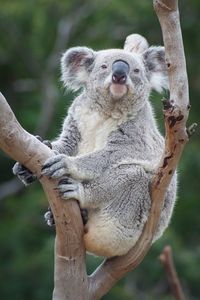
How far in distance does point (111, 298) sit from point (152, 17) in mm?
4536

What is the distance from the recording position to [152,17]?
49.7 ft

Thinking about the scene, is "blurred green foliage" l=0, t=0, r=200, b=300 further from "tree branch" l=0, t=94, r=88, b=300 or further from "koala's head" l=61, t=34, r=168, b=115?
"tree branch" l=0, t=94, r=88, b=300

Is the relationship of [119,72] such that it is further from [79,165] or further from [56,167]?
[56,167]

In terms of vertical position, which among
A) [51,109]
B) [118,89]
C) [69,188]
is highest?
[118,89]

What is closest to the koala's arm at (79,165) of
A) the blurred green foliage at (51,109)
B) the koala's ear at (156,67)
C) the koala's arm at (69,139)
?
the koala's arm at (69,139)

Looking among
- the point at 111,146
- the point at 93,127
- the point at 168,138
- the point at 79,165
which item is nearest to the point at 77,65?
the point at 93,127

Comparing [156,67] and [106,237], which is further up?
[156,67]

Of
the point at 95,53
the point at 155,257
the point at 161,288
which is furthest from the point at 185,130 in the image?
the point at 161,288

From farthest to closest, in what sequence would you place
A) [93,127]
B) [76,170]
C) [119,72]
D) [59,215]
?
1. [93,127]
2. [119,72]
3. [76,170]
4. [59,215]

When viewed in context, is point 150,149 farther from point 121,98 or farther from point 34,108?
→ point 34,108

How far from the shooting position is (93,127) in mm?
6676

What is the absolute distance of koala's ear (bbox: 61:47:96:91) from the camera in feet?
22.8

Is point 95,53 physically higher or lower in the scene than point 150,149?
higher

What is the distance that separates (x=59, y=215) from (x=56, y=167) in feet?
0.91
